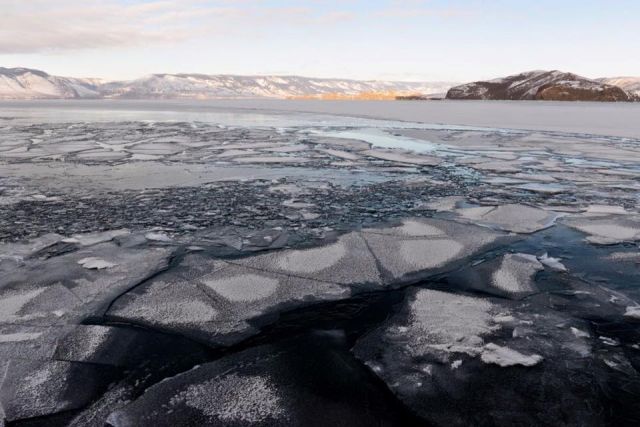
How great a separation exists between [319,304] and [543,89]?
61.7 m

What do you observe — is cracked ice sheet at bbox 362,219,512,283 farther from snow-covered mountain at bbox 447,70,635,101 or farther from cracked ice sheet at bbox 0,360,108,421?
snow-covered mountain at bbox 447,70,635,101

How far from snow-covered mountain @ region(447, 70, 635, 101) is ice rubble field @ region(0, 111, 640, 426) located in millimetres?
52827

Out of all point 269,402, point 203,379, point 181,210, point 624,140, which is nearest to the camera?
point 269,402

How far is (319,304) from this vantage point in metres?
2.47

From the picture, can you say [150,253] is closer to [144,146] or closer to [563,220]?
[563,220]

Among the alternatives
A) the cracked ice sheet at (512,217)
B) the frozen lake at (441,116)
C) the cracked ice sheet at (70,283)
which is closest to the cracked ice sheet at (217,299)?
the cracked ice sheet at (70,283)

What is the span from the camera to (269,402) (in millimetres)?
1671

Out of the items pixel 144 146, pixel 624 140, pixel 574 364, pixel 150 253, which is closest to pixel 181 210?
pixel 150 253

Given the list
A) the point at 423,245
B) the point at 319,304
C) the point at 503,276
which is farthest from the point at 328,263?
the point at 503,276

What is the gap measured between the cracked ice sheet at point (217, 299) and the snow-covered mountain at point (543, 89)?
5471 centimetres

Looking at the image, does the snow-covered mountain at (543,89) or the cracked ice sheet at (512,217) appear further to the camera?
the snow-covered mountain at (543,89)

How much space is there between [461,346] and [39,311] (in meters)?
2.11

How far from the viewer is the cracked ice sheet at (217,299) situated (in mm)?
2230

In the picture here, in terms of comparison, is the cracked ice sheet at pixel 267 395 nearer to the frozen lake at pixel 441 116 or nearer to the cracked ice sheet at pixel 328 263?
the cracked ice sheet at pixel 328 263
